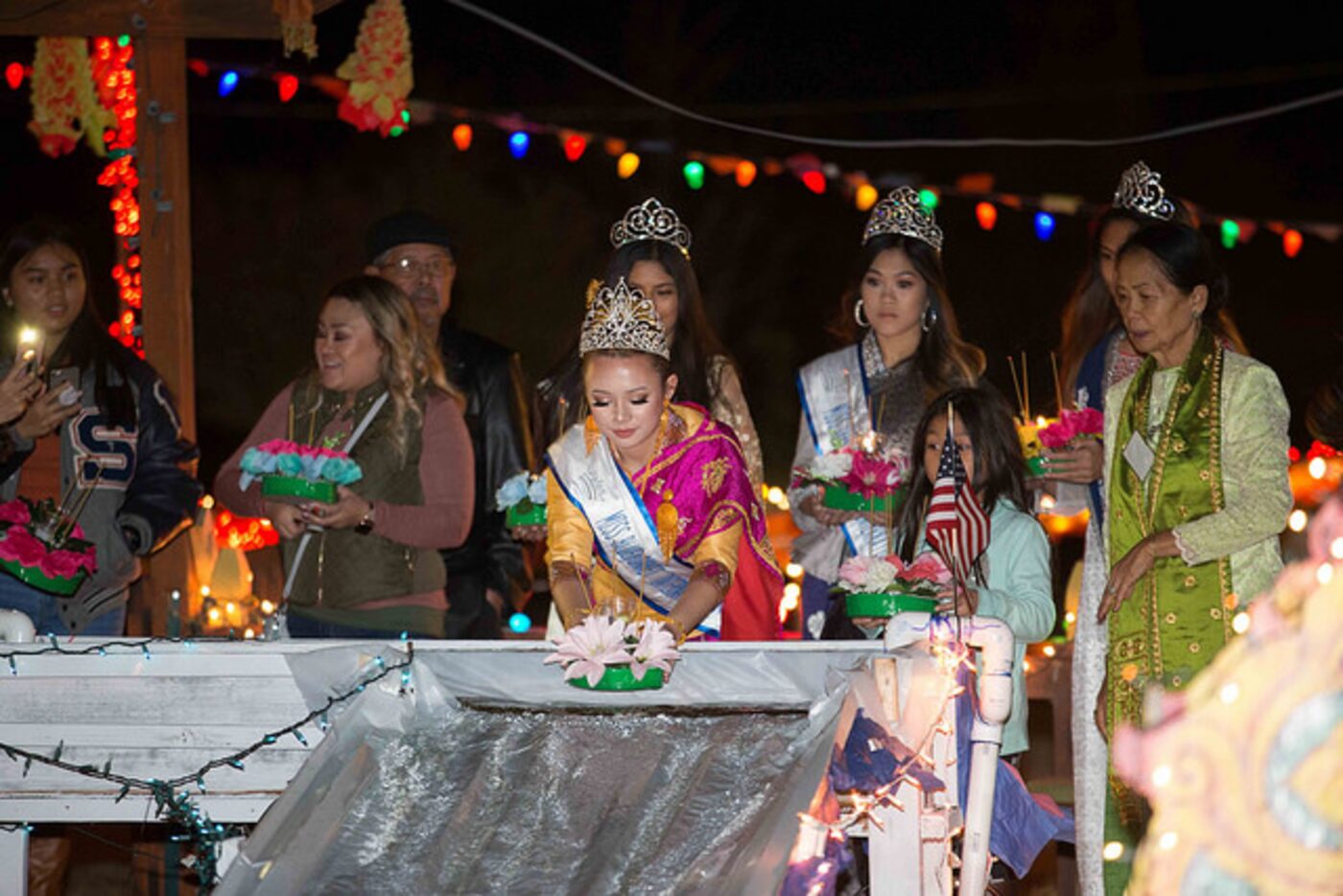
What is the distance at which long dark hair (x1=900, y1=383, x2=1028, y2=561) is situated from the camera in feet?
14.9

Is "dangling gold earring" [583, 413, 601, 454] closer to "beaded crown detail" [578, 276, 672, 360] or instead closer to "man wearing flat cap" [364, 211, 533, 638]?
"beaded crown detail" [578, 276, 672, 360]

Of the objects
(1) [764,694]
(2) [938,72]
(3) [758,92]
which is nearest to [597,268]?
(3) [758,92]

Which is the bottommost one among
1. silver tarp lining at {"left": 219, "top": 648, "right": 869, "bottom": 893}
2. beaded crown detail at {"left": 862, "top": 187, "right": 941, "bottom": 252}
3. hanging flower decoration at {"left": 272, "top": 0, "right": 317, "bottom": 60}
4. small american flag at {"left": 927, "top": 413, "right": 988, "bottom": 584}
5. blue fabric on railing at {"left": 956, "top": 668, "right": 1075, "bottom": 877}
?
blue fabric on railing at {"left": 956, "top": 668, "right": 1075, "bottom": 877}

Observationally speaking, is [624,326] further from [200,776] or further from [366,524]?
[200,776]

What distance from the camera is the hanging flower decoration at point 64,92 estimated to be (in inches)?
283

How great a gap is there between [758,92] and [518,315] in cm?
185

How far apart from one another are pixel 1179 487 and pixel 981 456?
0.50 meters

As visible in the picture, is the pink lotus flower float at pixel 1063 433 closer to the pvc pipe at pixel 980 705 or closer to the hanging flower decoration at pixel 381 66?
the pvc pipe at pixel 980 705

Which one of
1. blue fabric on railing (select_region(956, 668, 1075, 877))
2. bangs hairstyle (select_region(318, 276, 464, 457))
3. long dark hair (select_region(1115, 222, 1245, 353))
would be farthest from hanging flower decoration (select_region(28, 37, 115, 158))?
blue fabric on railing (select_region(956, 668, 1075, 877))

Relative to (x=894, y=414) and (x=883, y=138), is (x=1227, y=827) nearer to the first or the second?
(x=894, y=414)

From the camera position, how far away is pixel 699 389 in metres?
4.91

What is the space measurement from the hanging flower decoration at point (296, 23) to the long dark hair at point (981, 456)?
211 cm

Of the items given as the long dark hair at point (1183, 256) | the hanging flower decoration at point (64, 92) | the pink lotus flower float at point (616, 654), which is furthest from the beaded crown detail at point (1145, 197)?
the hanging flower decoration at point (64, 92)

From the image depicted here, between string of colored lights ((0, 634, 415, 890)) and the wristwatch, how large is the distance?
48.9 inches
